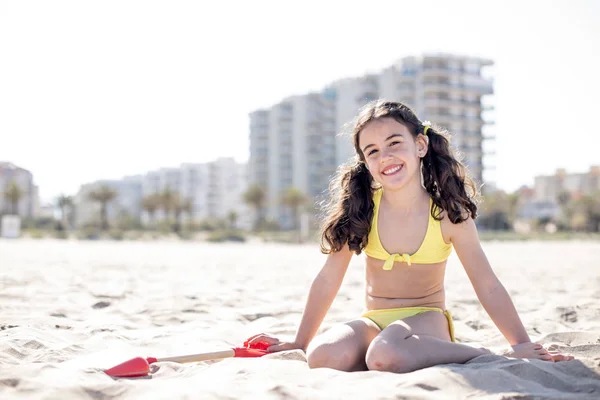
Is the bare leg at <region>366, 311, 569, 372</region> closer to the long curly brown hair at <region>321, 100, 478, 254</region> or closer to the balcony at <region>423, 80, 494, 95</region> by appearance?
the long curly brown hair at <region>321, 100, 478, 254</region>

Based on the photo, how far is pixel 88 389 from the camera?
6.31 feet

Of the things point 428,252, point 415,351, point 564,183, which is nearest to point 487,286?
point 428,252

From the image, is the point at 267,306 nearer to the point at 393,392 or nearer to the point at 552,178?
the point at 393,392

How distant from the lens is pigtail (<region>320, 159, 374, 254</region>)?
8.97ft

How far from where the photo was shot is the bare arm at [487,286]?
2.47 metres

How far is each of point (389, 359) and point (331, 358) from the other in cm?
24

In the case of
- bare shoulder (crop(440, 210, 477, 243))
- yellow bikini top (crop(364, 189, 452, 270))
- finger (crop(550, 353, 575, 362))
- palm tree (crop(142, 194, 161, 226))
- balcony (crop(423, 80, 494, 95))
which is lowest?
finger (crop(550, 353, 575, 362))

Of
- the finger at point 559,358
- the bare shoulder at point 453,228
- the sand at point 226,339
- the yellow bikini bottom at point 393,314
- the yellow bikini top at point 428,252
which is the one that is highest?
the bare shoulder at point 453,228

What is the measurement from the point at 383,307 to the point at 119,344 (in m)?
1.26

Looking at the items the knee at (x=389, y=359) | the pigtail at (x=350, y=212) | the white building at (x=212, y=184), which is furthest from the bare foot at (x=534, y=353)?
the white building at (x=212, y=184)

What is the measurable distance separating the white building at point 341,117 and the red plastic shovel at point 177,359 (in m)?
49.6

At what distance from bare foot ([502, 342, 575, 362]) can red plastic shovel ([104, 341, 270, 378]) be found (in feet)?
3.40

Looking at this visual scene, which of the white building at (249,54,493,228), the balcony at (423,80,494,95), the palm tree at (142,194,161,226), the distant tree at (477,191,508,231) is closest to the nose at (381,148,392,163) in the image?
the distant tree at (477,191,508,231)

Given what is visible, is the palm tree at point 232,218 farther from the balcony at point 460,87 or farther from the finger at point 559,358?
the finger at point 559,358
